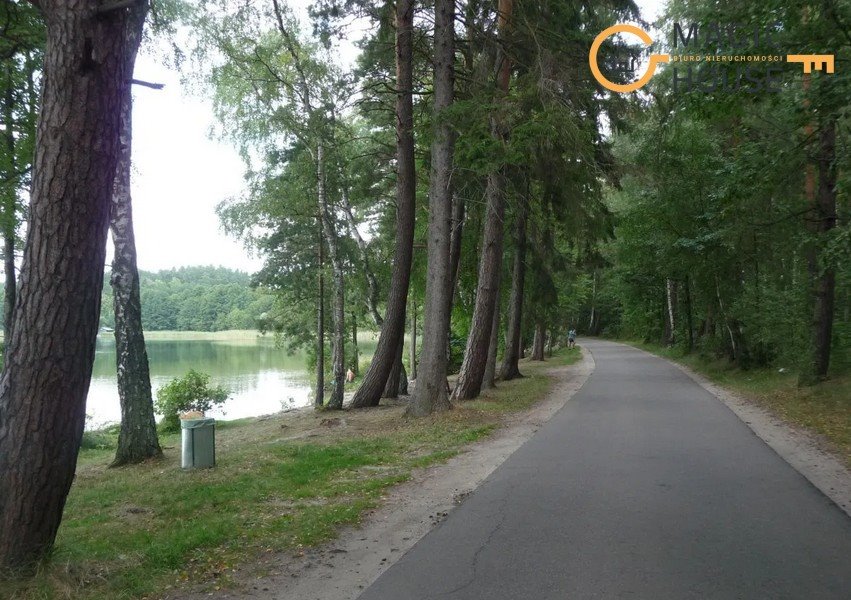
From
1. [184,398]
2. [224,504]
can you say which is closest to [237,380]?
[184,398]

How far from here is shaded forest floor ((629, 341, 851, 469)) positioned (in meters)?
9.68

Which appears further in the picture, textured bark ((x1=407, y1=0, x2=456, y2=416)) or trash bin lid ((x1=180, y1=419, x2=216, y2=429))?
textured bark ((x1=407, y1=0, x2=456, y2=416))

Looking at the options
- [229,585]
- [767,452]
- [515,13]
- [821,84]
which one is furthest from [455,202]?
[229,585]

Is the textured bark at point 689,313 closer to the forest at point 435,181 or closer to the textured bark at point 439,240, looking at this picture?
the forest at point 435,181

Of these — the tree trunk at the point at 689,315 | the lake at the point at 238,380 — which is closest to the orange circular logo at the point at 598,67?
the lake at the point at 238,380

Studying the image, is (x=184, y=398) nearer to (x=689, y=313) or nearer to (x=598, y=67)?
(x=598, y=67)

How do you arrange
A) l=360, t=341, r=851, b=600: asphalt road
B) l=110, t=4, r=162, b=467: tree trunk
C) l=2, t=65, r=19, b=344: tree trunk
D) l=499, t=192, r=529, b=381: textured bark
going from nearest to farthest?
l=360, t=341, r=851, b=600: asphalt road → l=110, t=4, r=162, b=467: tree trunk → l=2, t=65, r=19, b=344: tree trunk → l=499, t=192, r=529, b=381: textured bark

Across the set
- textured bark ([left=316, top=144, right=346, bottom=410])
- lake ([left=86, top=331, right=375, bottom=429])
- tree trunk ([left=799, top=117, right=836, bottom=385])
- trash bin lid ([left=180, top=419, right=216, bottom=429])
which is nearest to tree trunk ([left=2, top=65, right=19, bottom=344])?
lake ([left=86, top=331, right=375, bottom=429])

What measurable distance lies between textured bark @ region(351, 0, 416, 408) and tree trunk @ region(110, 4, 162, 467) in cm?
614

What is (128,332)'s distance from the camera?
9.55 m

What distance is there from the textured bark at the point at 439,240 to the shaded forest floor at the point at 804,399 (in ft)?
20.7

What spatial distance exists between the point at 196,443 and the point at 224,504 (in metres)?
2.10

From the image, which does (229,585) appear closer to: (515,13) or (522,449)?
(522,449)

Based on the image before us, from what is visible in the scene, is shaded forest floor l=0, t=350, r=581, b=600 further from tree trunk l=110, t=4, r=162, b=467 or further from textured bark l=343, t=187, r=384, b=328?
textured bark l=343, t=187, r=384, b=328
